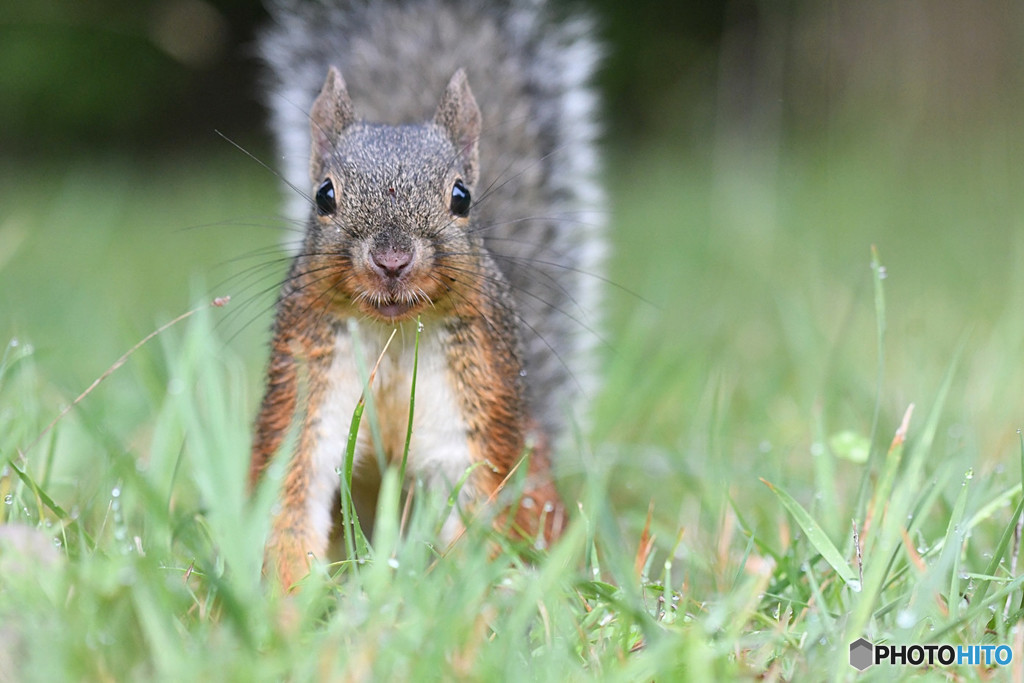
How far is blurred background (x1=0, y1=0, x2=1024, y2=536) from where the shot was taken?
2.48 meters

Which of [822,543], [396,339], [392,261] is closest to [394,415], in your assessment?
[396,339]

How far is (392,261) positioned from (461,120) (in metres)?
0.51

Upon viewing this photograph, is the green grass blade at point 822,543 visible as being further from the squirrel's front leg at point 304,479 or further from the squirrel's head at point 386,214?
the squirrel's front leg at point 304,479

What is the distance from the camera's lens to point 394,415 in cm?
176

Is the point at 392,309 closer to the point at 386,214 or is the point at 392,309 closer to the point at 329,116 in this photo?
the point at 386,214

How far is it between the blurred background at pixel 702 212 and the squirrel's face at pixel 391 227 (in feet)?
0.49

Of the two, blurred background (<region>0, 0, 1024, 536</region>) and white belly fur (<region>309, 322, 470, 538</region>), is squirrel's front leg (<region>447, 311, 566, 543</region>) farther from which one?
blurred background (<region>0, 0, 1024, 536</region>)

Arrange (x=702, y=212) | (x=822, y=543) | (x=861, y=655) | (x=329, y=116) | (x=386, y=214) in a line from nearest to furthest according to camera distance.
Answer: (x=861, y=655) < (x=822, y=543) < (x=386, y=214) < (x=329, y=116) < (x=702, y=212)

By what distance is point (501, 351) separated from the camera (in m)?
1.83

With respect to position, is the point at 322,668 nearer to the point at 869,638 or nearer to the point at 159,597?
the point at 159,597

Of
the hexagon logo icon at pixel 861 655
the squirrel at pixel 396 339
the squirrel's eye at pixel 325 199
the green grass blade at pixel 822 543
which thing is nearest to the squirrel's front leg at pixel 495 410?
the squirrel at pixel 396 339

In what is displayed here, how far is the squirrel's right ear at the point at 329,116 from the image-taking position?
1949 mm

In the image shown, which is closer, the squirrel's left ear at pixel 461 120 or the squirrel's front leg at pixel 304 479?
the squirrel's front leg at pixel 304 479

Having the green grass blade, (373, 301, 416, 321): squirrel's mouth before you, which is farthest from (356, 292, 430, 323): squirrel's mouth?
the green grass blade
